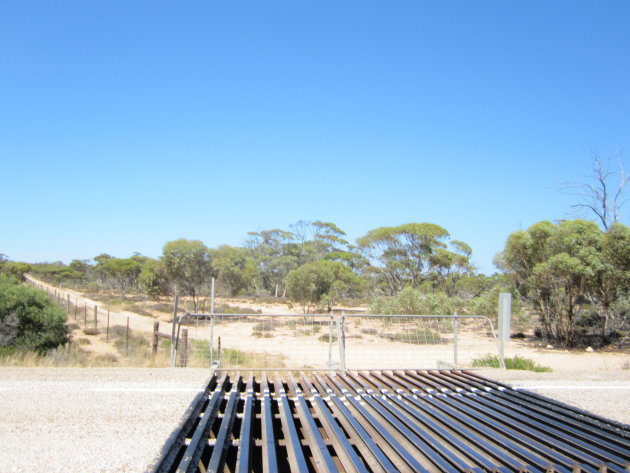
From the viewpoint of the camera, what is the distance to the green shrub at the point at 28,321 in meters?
13.9

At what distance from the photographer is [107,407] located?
550cm

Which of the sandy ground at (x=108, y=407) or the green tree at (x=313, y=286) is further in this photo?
the green tree at (x=313, y=286)

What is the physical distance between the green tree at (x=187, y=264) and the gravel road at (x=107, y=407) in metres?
21.3

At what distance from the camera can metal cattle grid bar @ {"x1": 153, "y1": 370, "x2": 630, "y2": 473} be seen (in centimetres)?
350

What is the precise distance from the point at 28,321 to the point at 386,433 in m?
14.3

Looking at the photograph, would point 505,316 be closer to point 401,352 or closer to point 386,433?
point 386,433

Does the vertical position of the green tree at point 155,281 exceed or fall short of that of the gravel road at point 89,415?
it exceeds it

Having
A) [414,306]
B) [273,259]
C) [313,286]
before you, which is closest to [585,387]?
[414,306]

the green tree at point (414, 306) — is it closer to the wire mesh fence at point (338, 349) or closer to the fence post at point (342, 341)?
the wire mesh fence at point (338, 349)

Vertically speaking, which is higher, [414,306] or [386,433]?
[386,433]

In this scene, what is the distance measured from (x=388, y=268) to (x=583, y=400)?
31.4m

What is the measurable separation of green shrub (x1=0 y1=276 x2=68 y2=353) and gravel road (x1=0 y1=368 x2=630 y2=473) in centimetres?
748

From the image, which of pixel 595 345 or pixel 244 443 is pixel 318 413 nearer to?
pixel 244 443

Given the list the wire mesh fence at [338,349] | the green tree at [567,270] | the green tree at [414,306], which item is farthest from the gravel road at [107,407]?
the green tree at [414,306]
